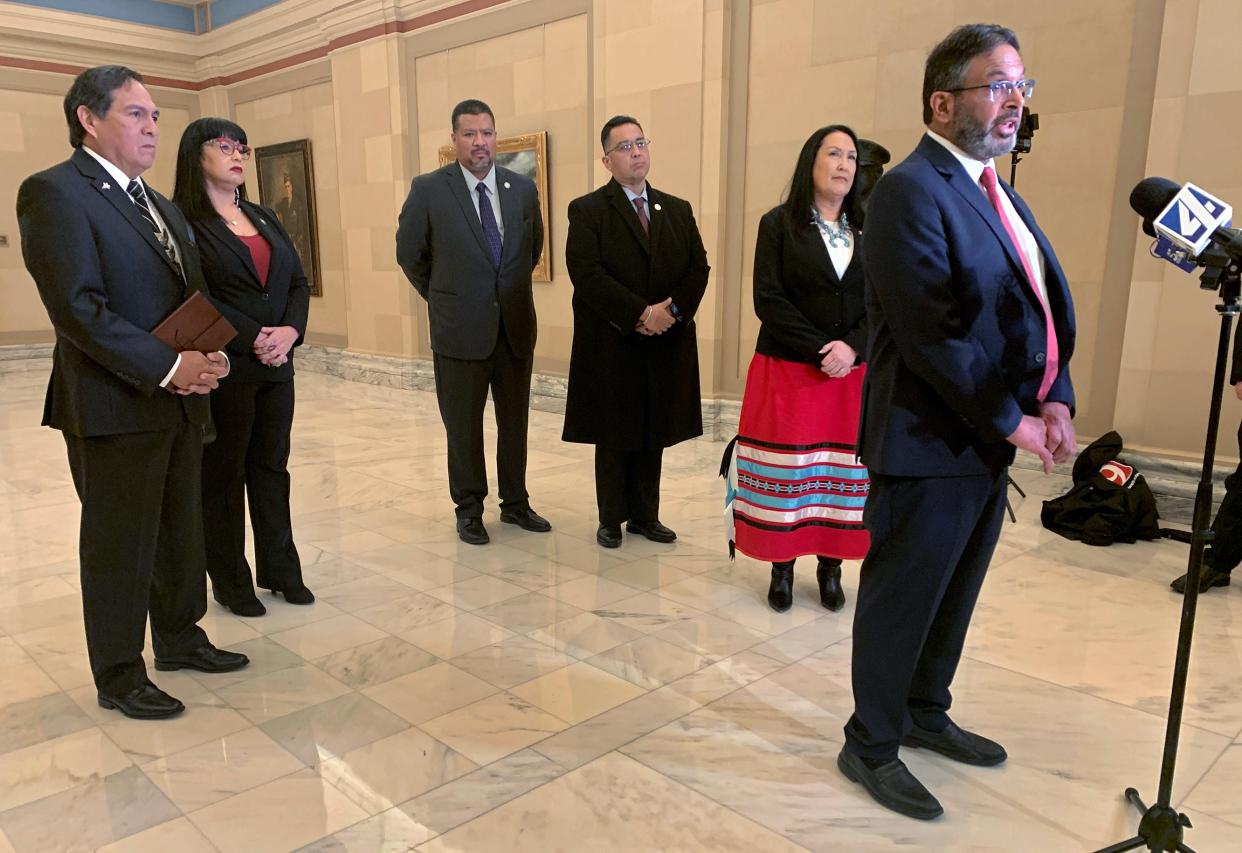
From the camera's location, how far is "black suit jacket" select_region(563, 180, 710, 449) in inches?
161

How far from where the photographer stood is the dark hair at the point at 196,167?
3.12m

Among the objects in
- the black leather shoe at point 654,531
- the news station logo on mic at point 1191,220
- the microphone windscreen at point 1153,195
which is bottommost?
the black leather shoe at point 654,531

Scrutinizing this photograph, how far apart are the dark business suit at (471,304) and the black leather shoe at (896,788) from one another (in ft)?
8.42

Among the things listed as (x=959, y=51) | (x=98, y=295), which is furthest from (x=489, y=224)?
(x=959, y=51)

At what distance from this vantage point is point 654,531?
14.5ft

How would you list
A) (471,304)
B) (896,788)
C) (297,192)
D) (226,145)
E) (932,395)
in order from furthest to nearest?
(297,192), (471,304), (226,145), (896,788), (932,395)

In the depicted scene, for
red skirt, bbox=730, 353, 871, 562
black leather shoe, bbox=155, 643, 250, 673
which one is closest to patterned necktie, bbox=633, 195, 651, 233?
red skirt, bbox=730, 353, 871, 562

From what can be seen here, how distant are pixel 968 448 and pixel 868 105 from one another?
4.38 m

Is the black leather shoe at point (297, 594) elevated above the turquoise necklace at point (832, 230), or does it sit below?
below

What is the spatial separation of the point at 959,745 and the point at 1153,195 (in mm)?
1496

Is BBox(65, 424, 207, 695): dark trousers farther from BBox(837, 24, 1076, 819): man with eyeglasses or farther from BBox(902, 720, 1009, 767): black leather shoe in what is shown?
BBox(902, 720, 1009, 767): black leather shoe

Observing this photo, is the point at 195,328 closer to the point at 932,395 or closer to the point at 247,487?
the point at 247,487

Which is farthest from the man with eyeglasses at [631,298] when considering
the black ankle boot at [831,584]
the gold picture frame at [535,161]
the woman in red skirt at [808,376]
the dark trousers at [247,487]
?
the gold picture frame at [535,161]

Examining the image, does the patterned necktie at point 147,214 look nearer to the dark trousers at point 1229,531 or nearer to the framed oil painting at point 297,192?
the dark trousers at point 1229,531
